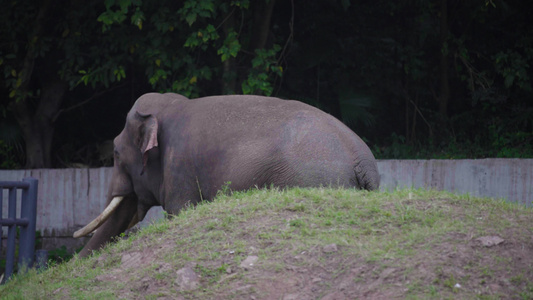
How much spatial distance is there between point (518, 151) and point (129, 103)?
25.0 ft

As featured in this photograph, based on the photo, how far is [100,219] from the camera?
867cm

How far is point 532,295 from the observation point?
13.7 feet

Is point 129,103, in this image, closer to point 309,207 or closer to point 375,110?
point 375,110

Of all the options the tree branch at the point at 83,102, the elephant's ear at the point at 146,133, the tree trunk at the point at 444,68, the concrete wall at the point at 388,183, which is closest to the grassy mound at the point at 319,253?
the elephant's ear at the point at 146,133

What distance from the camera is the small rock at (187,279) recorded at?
485cm

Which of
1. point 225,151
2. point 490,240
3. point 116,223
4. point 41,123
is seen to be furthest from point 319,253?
point 41,123

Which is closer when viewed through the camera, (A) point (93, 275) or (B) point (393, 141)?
(A) point (93, 275)

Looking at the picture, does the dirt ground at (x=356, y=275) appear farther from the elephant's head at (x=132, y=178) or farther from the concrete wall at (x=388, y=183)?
the concrete wall at (x=388, y=183)

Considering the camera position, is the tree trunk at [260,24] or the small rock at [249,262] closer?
the small rock at [249,262]

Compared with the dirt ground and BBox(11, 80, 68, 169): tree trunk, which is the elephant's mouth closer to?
the dirt ground

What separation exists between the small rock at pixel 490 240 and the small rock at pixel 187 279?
1968mm

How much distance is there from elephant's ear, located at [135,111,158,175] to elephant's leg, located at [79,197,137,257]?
1059 mm

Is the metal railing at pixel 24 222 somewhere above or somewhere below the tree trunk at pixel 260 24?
below

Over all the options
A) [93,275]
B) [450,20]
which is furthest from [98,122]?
[93,275]
